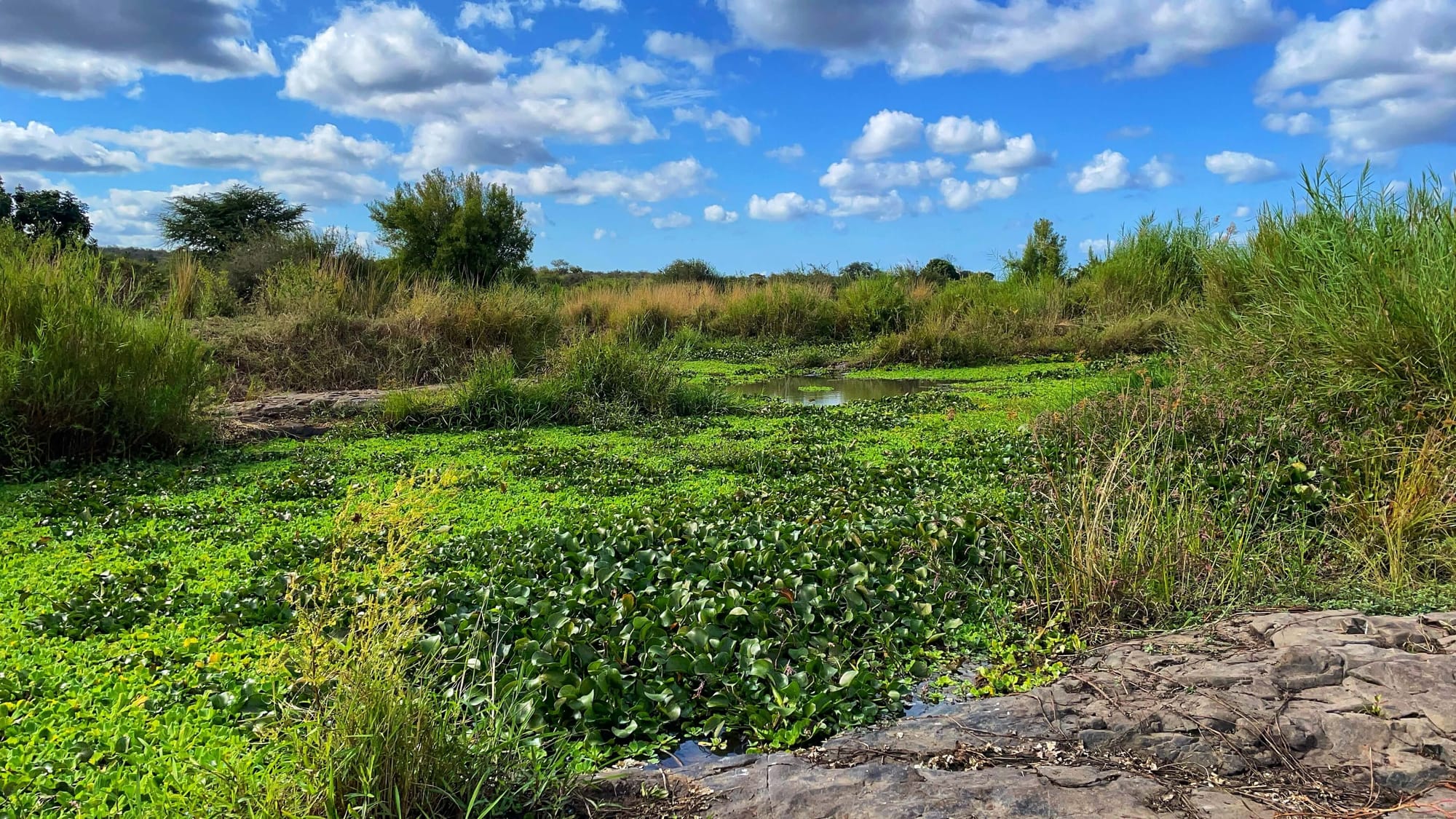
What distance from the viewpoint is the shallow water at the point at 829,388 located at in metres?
10.1

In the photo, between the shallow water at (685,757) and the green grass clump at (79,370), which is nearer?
the shallow water at (685,757)

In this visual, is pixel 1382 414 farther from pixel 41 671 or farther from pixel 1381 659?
pixel 41 671

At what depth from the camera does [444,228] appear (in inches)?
704

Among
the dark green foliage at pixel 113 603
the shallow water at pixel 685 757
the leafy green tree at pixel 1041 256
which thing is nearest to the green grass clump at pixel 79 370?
the dark green foliage at pixel 113 603

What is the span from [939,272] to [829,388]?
1509 cm

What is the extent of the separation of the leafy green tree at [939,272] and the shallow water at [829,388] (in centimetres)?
1039

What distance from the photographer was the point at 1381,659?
2.42m

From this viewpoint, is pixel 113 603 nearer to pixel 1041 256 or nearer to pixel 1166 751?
pixel 1166 751

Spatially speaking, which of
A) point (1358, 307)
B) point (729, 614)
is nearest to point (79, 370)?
point (729, 614)

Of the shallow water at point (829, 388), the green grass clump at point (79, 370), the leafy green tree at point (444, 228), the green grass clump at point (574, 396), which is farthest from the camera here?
the leafy green tree at point (444, 228)

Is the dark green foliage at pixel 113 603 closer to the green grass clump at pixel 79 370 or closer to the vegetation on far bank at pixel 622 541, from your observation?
the vegetation on far bank at pixel 622 541

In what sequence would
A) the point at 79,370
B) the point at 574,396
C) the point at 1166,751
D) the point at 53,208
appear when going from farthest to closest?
the point at 53,208, the point at 574,396, the point at 79,370, the point at 1166,751

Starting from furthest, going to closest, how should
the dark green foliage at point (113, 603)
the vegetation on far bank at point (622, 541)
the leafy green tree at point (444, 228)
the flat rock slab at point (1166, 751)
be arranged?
the leafy green tree at point (444, 228), the dark green foliage at point (113, 603), the vegetation on far bank at point (622, 541), the flat rock slab at point (1166, 751)

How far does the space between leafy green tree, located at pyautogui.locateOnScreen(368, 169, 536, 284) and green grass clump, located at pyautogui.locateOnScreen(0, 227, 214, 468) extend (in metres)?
11.3
